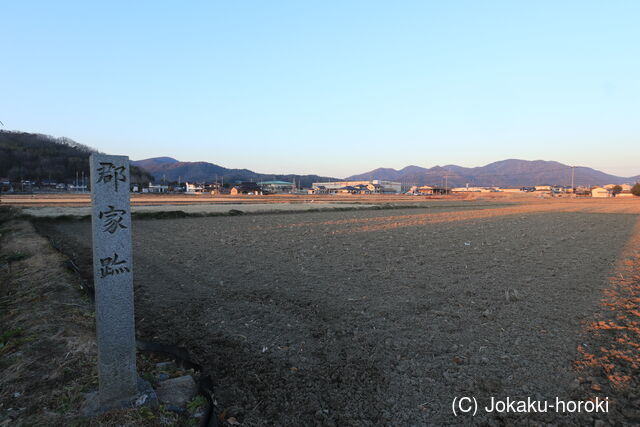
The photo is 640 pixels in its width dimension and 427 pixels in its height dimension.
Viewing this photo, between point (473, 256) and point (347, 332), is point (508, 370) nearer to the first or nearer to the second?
point (347, 332)

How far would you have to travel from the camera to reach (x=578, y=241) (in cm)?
1476

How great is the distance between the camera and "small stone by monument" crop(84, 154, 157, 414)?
122 inches

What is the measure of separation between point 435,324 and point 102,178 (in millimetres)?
4953

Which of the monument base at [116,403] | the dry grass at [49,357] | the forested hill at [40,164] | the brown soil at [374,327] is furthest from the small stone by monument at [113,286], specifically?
the forested hill at [40,164]

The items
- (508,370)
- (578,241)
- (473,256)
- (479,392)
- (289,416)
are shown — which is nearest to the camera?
(289,416)

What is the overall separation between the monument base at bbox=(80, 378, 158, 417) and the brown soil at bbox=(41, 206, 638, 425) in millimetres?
680

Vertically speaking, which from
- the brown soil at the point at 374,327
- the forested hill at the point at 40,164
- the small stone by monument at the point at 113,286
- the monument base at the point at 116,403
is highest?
the forested hill at the point at 40,164

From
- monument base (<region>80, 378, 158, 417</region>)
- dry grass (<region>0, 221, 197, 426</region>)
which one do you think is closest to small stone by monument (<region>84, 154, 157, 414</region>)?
monument base (<region>80, 378, 158, 417</region>)

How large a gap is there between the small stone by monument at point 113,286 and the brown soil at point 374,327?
3.28ft

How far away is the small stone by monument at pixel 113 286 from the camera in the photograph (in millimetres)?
3098

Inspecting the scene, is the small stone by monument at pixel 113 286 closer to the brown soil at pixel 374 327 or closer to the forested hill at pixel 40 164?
the brown soil at pixel 374 327

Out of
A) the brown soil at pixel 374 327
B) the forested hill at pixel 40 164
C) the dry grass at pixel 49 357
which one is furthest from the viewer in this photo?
the forested hill at pixel 40 164

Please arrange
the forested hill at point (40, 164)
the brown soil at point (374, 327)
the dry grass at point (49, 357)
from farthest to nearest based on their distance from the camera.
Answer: the forested hill at point (40, 164) → the brown soil at point (374, 327) → the dry grass at point (49, 357)

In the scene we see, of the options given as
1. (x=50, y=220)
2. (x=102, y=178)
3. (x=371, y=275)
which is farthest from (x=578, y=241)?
(x=50, y=220)
